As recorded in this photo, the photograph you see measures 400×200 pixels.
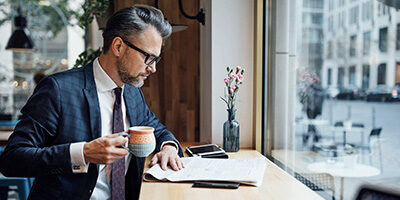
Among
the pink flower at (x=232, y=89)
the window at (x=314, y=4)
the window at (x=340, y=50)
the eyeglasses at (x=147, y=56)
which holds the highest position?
the window at (x=314, y=4)

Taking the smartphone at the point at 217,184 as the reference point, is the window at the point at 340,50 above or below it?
above

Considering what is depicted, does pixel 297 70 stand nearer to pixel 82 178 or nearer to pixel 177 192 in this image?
pixel 177 192

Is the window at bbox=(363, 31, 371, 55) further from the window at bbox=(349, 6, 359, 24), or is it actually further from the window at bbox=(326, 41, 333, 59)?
the window at bbox=(326, 41, 333, 59)

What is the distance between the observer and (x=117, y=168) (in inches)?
61.8

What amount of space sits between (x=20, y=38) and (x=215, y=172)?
17.2 feet

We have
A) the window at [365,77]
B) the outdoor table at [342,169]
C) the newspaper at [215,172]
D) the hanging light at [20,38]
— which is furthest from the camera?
the hanging light at [20,38]

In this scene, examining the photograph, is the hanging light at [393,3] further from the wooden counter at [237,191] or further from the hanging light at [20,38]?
the hanging light at [20,38]

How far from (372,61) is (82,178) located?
189cm

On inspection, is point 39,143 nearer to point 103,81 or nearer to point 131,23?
point 103,81

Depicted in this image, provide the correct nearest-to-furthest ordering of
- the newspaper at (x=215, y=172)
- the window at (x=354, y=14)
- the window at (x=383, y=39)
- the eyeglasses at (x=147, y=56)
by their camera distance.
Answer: the newspaper at (x=215, y=172) < the eyeglasses at (x=147, y=56) < the window at (x=383, y=39) < the window at (x=354, y=14)

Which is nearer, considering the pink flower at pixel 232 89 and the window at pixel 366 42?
the pink flower at pixel 232 89

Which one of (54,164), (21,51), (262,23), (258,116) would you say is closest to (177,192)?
(54,164)

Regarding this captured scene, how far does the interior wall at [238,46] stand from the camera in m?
2.00

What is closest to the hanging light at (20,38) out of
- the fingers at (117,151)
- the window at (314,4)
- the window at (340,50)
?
the window at (314,4)
